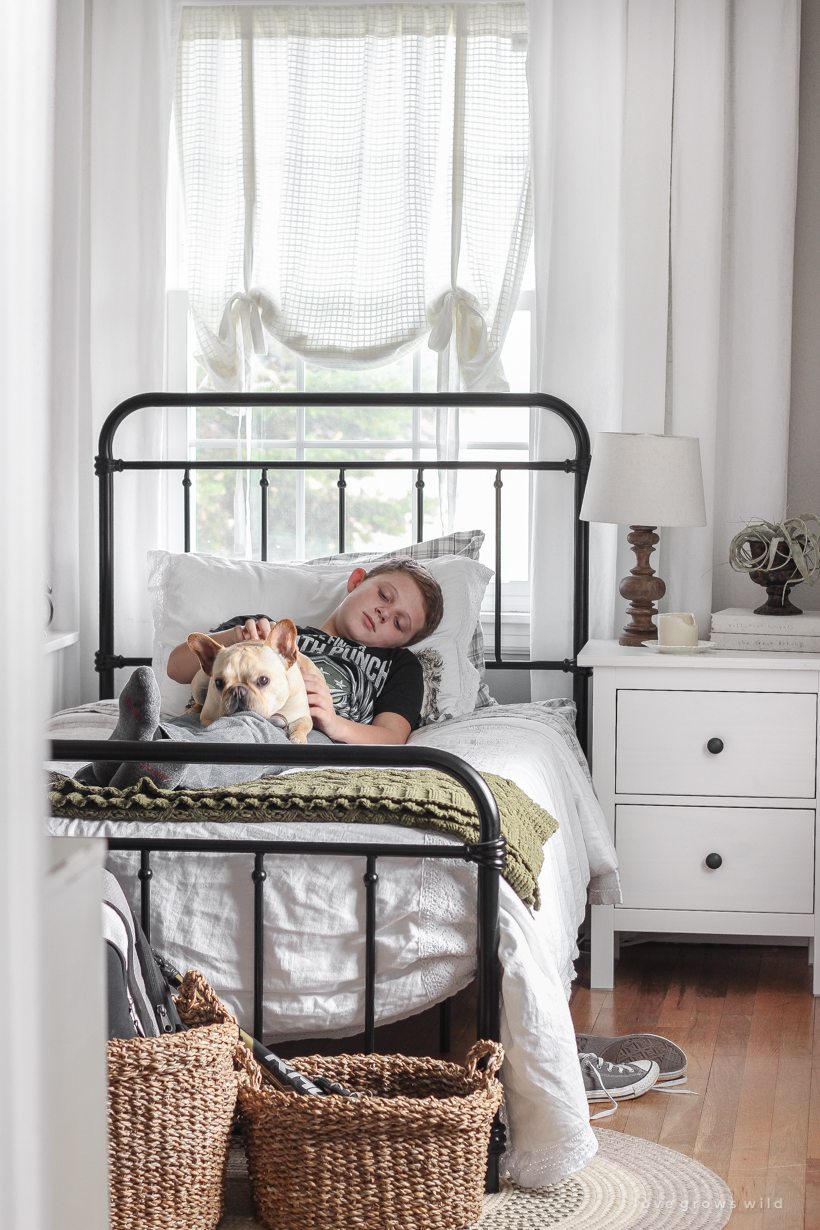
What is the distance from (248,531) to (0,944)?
9.12ft

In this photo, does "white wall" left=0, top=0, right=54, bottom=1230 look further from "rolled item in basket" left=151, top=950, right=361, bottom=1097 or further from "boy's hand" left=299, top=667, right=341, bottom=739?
"boy's hand" left=299, top=667, right=341, bottom=739

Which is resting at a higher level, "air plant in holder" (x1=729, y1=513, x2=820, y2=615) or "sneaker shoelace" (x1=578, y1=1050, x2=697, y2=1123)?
"air plant in holder" (x1=729, y1=513, x2=820, y2=615)

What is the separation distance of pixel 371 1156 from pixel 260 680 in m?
0.81

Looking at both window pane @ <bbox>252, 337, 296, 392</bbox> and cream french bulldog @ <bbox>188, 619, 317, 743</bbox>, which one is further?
window pane @ <bbox>252, 337, 296, 392</bbox>

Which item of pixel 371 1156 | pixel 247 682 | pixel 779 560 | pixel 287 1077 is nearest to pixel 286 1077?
pixel 287 1077

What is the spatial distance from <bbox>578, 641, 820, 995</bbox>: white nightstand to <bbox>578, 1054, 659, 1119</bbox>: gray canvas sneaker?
0.46 meters

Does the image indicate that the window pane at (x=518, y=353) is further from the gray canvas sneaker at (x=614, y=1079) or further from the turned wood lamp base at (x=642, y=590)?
the gray canvas sneaker at (x=614, y=1079)

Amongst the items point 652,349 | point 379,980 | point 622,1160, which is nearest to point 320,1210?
point 379,980

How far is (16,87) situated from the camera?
28 centimetres

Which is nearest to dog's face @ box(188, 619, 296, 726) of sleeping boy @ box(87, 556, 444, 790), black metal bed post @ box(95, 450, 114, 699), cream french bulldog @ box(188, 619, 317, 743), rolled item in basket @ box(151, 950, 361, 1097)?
cream french bulldog @ box(188, 619, 317, 743)

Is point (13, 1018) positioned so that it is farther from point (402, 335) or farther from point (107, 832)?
point (402, 335)

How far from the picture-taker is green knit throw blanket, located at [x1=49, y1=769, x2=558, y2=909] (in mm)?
1577

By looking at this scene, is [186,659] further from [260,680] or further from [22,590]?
[22,590]

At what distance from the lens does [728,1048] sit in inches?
83.0
